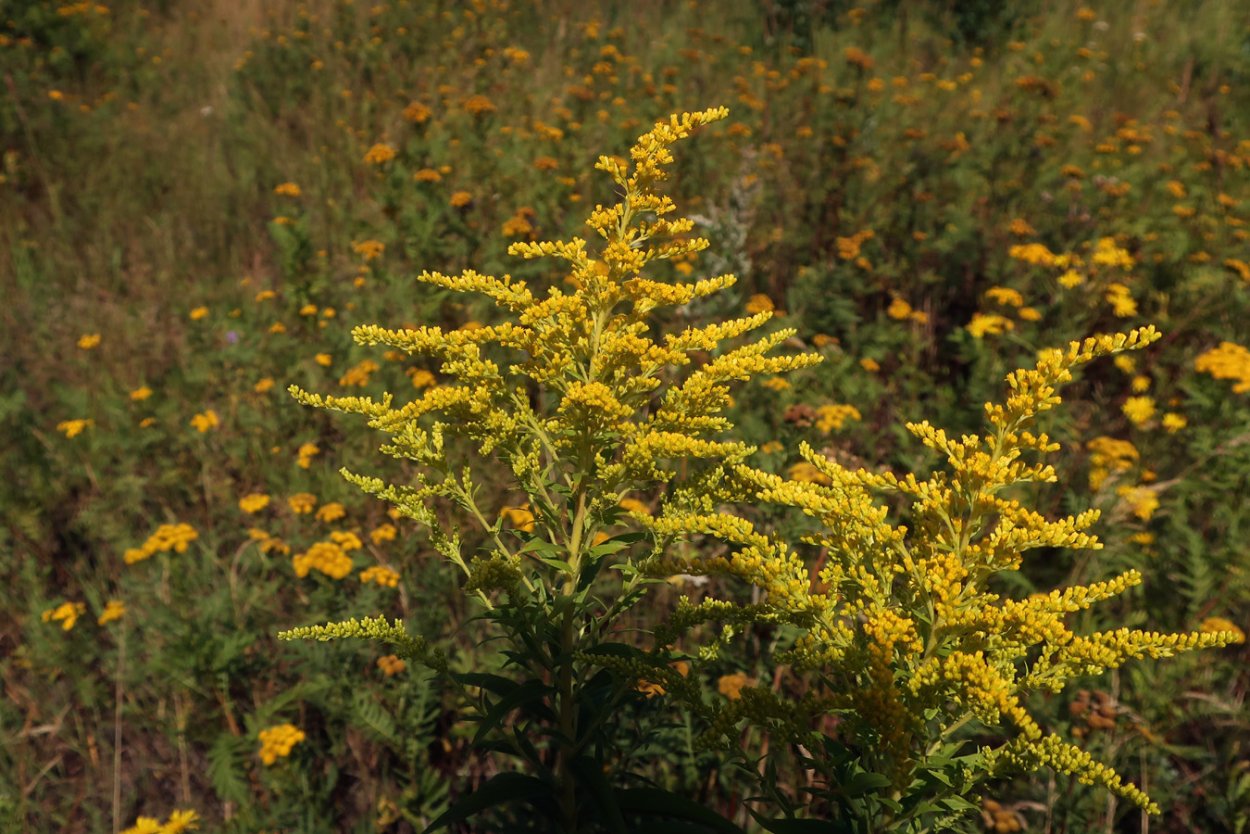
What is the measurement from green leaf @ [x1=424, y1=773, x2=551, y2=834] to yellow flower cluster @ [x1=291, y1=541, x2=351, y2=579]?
1.39 m

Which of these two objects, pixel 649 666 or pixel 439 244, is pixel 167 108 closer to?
pixel 439 244

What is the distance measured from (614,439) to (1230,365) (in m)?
3.15

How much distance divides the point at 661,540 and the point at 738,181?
3.77 meters

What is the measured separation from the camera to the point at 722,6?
8.85 m

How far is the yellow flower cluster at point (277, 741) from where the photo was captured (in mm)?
2361

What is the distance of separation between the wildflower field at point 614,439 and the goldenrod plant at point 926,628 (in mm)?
12

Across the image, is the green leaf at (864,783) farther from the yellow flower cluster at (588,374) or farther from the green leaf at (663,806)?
the yellow flower cluster at (588,374)

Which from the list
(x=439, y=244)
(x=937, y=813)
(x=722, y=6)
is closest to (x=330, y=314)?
(x=439, y=244)

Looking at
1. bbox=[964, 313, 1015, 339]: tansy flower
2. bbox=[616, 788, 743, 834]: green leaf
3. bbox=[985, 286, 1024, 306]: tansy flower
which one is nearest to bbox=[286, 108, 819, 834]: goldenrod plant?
bbox=[616, 788, 743, 834]: green leaf

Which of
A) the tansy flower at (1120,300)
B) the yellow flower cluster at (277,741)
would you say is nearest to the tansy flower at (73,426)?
the yellow flower cluster at (277,741)

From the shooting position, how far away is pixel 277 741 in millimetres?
2396

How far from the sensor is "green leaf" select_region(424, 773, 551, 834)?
1.41 meters

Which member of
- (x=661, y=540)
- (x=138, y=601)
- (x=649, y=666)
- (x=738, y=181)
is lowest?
(x=138, y=601)

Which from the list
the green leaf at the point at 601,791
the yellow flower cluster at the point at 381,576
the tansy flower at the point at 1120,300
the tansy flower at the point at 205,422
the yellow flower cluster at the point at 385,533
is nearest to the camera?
the green leaf at the point at 601,791
